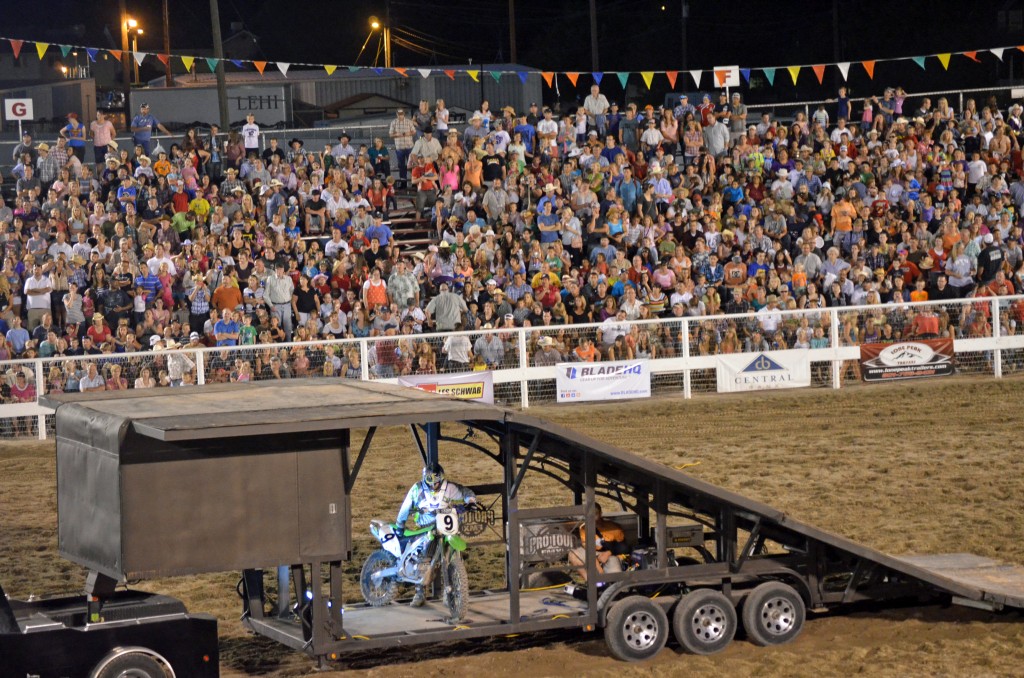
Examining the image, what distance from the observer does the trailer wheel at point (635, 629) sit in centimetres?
877

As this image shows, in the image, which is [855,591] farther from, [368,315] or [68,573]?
[368,315]

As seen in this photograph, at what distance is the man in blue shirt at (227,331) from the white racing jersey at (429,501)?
977 cm

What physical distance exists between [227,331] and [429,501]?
10.0 metres

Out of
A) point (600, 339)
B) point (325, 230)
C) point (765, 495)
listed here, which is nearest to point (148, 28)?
point (325, 230)

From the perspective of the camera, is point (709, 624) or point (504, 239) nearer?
point (709, 624)

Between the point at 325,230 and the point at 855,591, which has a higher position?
the point at 325,230

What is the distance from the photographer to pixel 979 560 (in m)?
10.6

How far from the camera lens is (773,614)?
908cm

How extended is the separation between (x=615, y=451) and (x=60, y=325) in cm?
1264

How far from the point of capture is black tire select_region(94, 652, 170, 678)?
7.52 m

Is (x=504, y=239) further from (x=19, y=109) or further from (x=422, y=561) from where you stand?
(x=422, y=561)

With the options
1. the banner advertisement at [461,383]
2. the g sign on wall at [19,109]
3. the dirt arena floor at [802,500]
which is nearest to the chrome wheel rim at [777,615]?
the dirt arena floor at [802,500]

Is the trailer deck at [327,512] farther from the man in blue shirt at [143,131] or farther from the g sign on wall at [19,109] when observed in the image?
the g sign on wall at [19,109]

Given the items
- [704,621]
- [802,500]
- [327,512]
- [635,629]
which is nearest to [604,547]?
[635,629]
